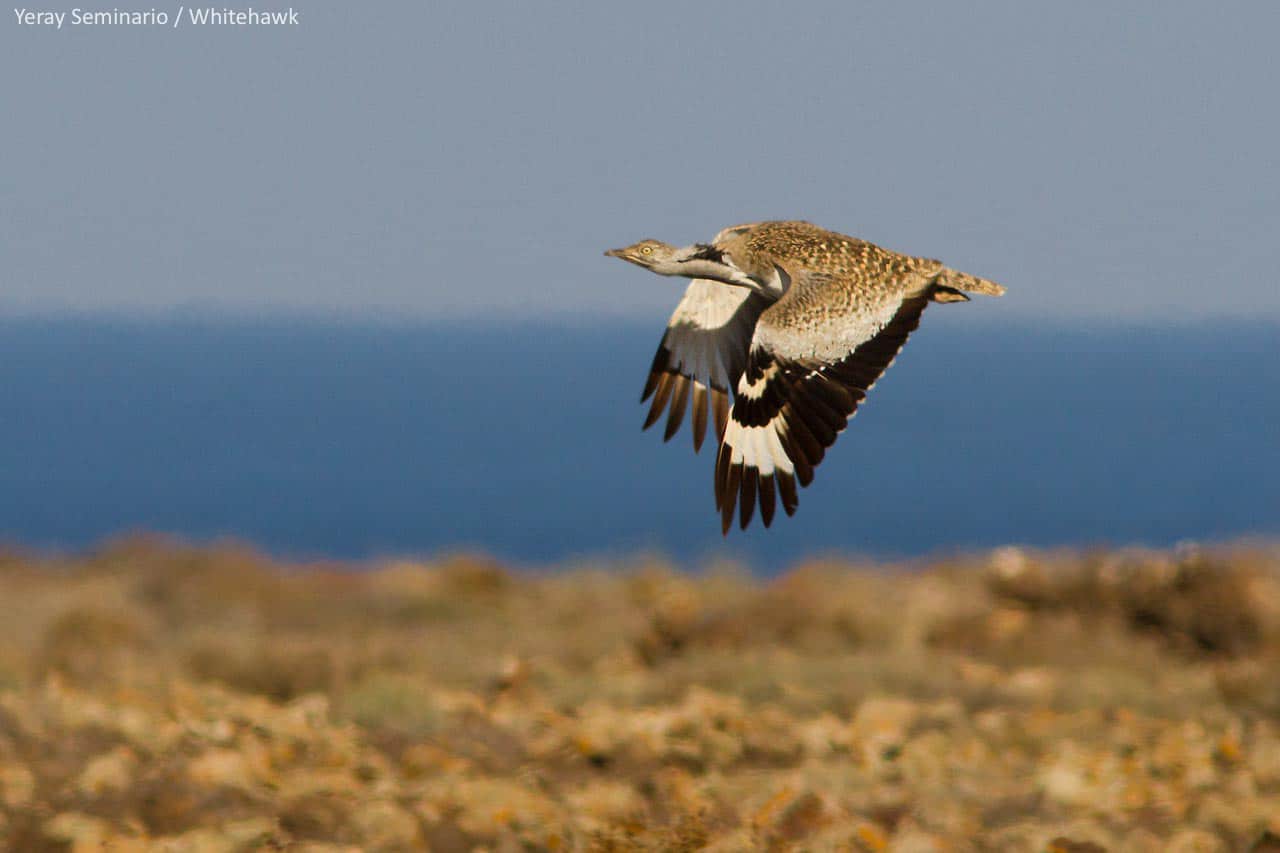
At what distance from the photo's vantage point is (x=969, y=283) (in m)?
6.67

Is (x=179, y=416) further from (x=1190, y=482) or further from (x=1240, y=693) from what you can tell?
(x=1240, y=693)

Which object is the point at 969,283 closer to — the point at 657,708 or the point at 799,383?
the point at 799,383

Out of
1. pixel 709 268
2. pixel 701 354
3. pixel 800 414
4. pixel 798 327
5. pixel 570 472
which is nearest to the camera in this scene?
pixel 800 414

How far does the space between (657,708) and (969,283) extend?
216 inches

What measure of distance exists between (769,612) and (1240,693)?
401 cm

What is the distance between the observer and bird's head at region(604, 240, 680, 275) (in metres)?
6.40

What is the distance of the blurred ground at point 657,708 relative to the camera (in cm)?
816

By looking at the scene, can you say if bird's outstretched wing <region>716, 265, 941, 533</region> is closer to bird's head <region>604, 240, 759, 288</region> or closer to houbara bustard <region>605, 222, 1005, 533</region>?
houbara bustard <region>605, 222, 1005, 533</region>

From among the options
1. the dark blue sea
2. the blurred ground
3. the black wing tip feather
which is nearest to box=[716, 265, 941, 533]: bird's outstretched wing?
the black wing tip feather

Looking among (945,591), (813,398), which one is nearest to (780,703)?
(945,591)

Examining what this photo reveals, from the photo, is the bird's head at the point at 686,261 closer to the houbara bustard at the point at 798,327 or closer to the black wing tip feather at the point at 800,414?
the houbara bustard at the point at 798,327

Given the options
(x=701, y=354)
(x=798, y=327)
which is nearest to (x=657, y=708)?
(x=701, y=354)

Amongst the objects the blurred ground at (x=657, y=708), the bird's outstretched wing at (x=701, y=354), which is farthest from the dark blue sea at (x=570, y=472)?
the bird's outstretched wing at (x=701, y=354)

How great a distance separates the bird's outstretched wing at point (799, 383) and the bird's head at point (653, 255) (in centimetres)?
53
